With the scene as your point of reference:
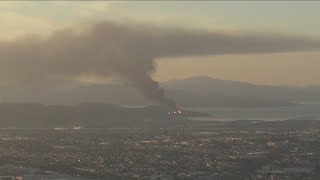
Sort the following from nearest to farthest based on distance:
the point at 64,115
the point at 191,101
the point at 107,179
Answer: the point at 107,179
the point at 64,115
the point at 191,101

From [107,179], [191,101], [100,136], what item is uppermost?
[191,101]

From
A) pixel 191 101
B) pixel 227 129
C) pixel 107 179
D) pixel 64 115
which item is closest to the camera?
pixel 107 179

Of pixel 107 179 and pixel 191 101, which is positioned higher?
pixel 191 101

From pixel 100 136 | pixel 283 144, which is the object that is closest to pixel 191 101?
pixel 100 136

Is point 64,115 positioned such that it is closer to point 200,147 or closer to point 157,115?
point 157,115

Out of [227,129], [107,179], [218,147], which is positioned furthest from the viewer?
[227,129]

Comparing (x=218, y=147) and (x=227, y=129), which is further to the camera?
(x=227, y=129)

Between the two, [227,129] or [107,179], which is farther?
[227,129]

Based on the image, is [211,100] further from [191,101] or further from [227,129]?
[227,129]

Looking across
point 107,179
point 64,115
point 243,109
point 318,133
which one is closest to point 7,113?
point 64,115
